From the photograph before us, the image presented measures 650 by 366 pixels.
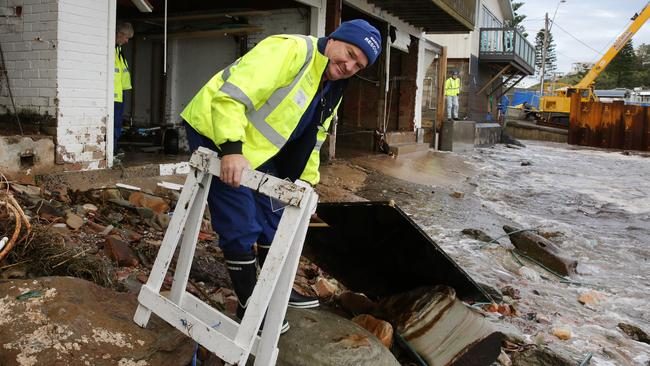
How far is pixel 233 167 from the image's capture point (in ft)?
7.04

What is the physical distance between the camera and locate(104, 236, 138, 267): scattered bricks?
3496 millimetres

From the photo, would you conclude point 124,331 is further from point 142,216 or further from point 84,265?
point 142,216

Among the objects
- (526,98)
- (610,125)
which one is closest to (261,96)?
(610,125)

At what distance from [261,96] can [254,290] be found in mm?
804

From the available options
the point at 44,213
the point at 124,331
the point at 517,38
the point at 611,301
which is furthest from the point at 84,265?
the point at 517,38

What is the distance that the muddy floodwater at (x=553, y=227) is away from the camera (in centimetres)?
408

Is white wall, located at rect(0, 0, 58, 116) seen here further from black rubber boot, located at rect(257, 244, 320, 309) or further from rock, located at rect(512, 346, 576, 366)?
rock, located at rect(512, 346, 576, 366)

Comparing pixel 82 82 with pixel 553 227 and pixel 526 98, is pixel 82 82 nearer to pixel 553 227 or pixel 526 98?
pixel 553 227

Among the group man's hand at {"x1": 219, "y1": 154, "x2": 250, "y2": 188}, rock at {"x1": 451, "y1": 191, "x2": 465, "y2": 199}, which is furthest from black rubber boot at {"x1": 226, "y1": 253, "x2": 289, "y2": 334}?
rock at {"x1": 451, "y1": 191, "x2": 465, "y2": 199}

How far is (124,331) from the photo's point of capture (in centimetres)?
235

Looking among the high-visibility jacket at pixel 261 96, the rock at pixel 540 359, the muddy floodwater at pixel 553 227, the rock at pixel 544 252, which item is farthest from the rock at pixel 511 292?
the high-visibility jacket at pixel 261 96

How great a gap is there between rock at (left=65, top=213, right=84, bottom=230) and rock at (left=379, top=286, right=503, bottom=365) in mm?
2395

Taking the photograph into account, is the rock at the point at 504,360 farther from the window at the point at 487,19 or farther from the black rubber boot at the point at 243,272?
the window at the point at 487,19

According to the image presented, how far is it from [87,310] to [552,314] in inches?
137
